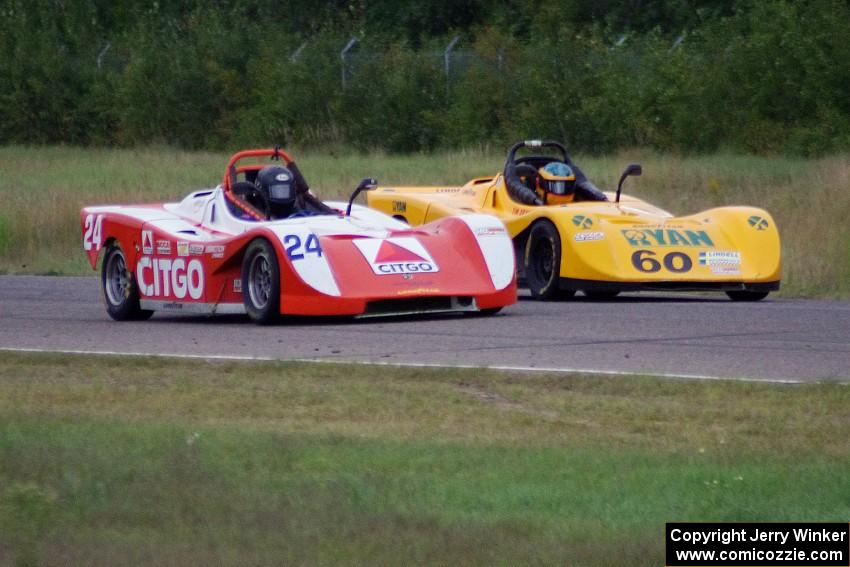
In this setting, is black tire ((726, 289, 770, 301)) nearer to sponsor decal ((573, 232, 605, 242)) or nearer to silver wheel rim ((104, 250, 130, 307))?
sponsor decal ((573, 232, 605, 242))

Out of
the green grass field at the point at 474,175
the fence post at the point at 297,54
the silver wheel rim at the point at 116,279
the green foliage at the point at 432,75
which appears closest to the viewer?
the silver wheel rim at the point at 116,279

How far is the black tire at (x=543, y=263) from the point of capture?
15380mm

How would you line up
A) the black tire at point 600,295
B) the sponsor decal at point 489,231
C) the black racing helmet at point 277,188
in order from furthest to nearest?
1. the black tire at point 600,295
2. the black racing helmet at point 277,188
3. the sponsor decal at point 489,231

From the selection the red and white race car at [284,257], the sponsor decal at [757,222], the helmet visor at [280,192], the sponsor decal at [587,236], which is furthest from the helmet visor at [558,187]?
the helmet visor at [280,192]

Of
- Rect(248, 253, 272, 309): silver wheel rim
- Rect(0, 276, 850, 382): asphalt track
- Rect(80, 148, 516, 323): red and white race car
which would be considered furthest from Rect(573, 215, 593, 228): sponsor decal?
Rect(248, 253, 272, 309): silver wheel rim

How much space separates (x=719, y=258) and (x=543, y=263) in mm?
1797

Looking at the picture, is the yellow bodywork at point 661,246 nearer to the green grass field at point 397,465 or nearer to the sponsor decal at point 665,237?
the sponsor decal at point 665,237

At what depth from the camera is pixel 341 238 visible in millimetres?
13070

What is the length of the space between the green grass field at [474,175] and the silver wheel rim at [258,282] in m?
6.16

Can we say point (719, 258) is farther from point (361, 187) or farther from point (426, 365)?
point (426, 365)

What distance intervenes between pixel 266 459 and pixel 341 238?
6024 mm

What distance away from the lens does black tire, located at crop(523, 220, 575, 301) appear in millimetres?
15380

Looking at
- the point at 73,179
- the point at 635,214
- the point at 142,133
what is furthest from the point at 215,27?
the point at 635,214

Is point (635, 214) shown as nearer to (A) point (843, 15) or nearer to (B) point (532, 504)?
(B) point (532, 504)
